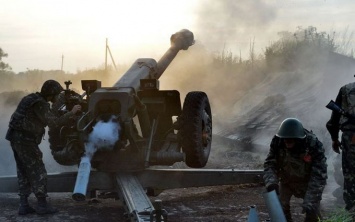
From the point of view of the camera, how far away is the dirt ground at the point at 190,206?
285 inches

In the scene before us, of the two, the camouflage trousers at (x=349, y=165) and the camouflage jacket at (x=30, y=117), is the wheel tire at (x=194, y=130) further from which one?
the camouflage trousers at (x=349, y=165)

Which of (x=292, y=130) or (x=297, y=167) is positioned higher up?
(x=292, y=130)

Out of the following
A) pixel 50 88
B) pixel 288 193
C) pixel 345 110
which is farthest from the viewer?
pixel 50 88

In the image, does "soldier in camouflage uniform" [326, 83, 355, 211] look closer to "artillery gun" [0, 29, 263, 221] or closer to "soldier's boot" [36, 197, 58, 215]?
"artillery gun" [0, 29, 263, 221]

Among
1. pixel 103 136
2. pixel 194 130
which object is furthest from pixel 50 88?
pixel 194 130

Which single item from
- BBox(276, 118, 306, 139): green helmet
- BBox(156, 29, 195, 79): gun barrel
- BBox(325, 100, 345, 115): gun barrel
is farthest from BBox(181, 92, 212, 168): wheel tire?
BBox(156, 29, 195, 79): gun barrel

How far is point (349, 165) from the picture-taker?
622 centimetres

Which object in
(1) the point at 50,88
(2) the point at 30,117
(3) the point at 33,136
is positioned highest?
(1) the point at 50,88

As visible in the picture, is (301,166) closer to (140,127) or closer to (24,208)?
(140,127)

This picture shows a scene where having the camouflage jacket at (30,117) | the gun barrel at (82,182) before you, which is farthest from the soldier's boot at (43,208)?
the gun barrel at (82,182)

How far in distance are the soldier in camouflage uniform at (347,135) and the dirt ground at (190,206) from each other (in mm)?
844

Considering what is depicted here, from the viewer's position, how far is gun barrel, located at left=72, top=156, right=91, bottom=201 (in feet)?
20.1

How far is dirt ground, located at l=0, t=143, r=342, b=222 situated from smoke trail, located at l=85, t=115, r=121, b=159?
3.11 feet

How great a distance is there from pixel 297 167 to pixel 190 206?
250 cm
